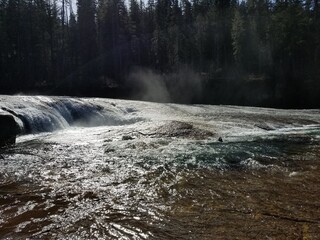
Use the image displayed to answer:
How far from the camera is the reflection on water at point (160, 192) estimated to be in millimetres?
5117

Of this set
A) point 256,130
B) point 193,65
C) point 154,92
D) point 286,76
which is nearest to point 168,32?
point 193,65

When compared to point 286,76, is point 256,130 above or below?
below

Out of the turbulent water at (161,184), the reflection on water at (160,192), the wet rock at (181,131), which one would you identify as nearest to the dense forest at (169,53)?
the wet rock at (181,131)

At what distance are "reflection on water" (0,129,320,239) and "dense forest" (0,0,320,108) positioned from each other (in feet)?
106

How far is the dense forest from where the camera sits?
45000 millimetres

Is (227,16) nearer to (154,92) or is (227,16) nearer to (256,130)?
(154,92)

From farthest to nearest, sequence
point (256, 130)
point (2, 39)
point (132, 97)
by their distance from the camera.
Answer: point (2, 39) < point (132, 97) < point (256, 130)

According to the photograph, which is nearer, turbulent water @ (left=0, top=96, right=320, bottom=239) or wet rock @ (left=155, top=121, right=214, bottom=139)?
turbulent water @ (left=0, top=96, right=320, bottom=239)

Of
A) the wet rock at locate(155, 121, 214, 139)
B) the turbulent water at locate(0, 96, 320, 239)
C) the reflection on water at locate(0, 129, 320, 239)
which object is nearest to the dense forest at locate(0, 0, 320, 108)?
the wet rock at locate(155, 121, 214, 139)

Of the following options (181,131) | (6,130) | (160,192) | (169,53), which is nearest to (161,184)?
(160,192)

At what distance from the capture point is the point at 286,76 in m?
45.1

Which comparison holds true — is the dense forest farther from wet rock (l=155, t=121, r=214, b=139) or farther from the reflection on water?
the reflection on water

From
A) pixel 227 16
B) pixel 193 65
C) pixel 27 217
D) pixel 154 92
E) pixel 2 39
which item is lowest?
pixel 27 217

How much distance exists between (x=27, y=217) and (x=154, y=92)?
4033 centimetres
